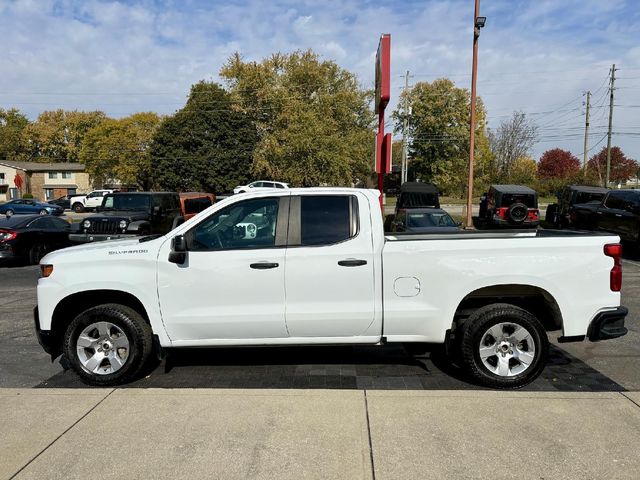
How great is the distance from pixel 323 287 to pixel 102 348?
2112 millimetres

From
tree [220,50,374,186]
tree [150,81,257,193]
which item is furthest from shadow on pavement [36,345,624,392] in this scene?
tree [150,81,257,193]

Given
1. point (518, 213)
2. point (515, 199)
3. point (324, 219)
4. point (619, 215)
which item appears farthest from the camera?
point (515, 199)

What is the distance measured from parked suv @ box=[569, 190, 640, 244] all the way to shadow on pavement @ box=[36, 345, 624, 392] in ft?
33.1

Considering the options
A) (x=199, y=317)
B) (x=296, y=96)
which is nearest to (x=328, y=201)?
(x=199, y=317)

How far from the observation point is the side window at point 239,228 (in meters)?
4.57

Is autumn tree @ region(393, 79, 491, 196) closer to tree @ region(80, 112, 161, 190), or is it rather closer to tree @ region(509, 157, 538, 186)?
tree @ region(509, 157, 538, 186)

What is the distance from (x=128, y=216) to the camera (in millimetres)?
13500

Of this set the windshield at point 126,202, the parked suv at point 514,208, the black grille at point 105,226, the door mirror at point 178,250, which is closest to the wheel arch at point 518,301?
the door mirror at point 178,250

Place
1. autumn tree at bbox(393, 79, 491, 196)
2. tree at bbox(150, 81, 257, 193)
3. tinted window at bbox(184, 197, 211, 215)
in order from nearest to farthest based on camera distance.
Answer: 1. tinted window at bbox(184, 197, 211, 215)
2. tree at bbox(150, 81, 257, 193)
3. autumn tree at bbox(393, 79, 491, 196)

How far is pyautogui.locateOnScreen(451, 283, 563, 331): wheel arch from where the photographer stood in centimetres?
462

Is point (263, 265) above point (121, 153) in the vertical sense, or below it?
below

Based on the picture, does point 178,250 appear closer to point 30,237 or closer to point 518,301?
point 518,301

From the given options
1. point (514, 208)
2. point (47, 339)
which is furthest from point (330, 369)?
point (514, 208)

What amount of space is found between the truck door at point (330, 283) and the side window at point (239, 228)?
0.24 m
